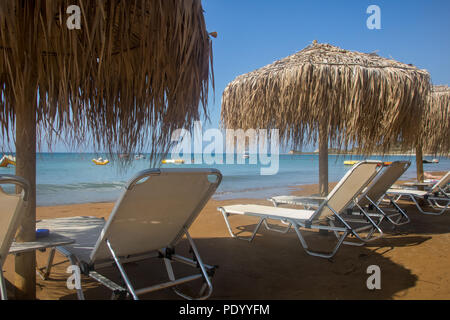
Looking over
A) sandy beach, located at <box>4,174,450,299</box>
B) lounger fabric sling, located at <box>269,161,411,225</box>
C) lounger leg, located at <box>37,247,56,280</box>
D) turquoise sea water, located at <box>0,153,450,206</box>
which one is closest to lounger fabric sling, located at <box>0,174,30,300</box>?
turquoise sea water, located at <box>0,153,450,206</box>

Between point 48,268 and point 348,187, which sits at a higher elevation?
point 348,187

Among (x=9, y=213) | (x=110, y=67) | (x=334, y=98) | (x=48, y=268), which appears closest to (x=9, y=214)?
(x=9, y=213)

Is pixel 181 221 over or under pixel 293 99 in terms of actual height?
under

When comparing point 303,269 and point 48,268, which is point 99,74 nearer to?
point 48,268

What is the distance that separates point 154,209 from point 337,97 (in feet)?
9.62

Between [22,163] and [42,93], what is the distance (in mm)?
557

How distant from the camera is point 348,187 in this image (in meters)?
3.33

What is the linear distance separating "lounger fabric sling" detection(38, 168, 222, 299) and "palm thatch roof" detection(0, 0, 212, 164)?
1.21 feet

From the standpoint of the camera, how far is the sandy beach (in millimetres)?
2408

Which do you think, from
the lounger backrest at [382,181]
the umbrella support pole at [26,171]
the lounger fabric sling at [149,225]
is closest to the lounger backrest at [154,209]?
the lounger fabric sling at [149,225]

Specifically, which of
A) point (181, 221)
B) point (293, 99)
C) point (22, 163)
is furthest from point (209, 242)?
point (22, 163)

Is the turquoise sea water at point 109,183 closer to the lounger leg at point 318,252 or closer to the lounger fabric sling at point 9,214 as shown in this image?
the lounger fabric sling at point 9,214

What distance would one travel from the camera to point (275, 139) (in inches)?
197
